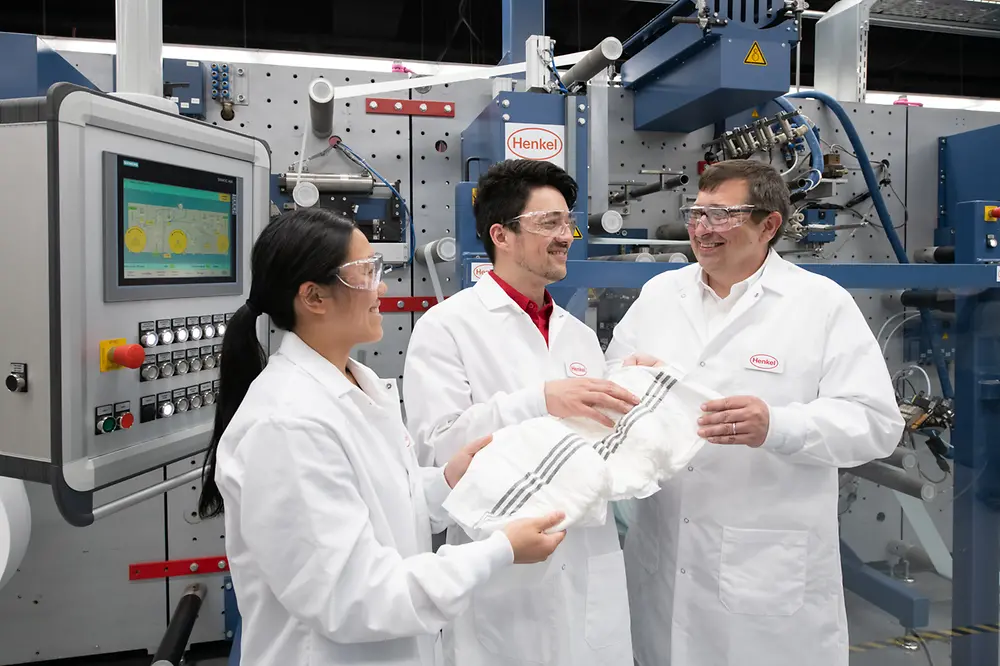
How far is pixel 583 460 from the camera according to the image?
128 centimetres

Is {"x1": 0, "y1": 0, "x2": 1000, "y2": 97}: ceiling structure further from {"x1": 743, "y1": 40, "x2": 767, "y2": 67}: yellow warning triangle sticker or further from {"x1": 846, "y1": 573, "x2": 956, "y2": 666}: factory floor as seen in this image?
{"x1": 846, "y1": 573, "x2": 956, "y2": 666}: factory floor

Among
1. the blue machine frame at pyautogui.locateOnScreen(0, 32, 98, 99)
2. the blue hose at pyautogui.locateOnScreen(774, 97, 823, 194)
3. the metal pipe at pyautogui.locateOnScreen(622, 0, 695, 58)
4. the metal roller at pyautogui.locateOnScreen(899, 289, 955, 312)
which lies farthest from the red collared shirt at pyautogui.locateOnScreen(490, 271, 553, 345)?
the blue hose at pyautogui.locateOnScreen(774, 97, 823, 194)

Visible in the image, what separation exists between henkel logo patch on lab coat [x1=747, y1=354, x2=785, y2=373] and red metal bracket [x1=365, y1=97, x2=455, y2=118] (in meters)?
1.75

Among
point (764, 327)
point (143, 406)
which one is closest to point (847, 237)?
point (764, 327)

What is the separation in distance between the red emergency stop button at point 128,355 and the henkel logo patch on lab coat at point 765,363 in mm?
1359

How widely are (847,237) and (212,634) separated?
323 centimetres

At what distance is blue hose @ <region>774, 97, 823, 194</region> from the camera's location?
114 inches

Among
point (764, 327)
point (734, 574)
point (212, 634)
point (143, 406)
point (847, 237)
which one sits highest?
point (847, 237)

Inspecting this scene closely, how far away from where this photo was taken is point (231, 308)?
200 cm

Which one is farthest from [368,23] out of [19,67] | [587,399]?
[587,399]

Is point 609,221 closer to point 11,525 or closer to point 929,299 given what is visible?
point 929,299

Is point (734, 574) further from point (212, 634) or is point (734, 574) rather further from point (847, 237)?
point (847, 237)

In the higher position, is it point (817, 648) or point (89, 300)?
point (89, 300)

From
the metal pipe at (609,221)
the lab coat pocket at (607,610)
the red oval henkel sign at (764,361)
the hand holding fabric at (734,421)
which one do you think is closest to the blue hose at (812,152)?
the metal pipe at (609,221)
